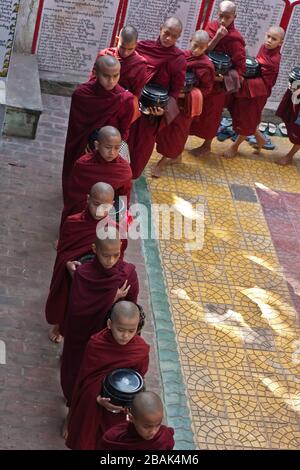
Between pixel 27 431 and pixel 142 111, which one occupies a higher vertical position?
pixel 142 111

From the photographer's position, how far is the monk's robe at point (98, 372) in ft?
21.8

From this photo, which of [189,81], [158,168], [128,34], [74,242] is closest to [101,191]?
[74,242]

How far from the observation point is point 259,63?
1141cm

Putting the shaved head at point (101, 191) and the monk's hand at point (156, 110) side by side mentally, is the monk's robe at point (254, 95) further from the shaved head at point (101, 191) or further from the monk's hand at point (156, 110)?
the shaved head at point (101, 191)

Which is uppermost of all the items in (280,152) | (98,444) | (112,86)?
(112,86)

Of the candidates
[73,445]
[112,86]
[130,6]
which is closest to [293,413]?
[73,445]

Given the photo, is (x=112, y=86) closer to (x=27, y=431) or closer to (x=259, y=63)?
(x=259, y=63)

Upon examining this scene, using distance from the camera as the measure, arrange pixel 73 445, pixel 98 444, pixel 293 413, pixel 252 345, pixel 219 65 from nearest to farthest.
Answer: pixel 98 444
pixel 73 445
pixel 293 413
pixel 252 345
pixel 219 65

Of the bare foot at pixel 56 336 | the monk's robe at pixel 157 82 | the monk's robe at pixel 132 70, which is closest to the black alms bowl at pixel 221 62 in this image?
the monk's robe at pixel 157 82

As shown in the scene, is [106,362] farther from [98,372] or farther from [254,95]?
[254,95]

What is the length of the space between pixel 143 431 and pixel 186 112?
540cm

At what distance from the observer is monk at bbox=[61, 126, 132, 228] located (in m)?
8.30

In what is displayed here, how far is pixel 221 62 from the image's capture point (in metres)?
10.9

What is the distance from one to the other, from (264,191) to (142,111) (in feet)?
6.97
